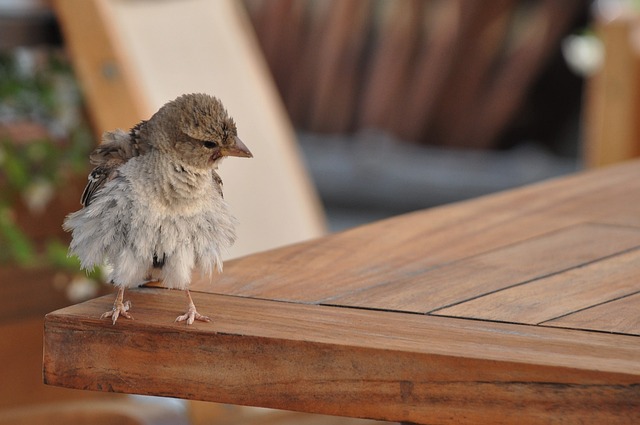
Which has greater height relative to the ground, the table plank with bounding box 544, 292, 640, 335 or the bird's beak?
the bird's beak

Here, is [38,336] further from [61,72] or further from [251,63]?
[251,63]

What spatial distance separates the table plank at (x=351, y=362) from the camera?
775mm

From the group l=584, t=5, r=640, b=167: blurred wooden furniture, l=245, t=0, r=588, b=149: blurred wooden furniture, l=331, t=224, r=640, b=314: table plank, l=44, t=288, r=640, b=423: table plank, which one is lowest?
l=44, t=288, r=640, b=423: table plank

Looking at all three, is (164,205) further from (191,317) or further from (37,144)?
(37,144)

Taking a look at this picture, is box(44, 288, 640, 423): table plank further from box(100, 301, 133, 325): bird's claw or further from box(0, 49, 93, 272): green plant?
box(0, 49, 93, 272): green plant

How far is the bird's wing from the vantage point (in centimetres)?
101

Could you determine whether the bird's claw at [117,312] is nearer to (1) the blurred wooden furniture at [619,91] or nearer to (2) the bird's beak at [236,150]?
(2) the bird's beak at [236,150]

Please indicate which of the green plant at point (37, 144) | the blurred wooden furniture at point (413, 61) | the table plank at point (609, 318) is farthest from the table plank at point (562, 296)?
the blurred wooden furniture at point (413, 61)

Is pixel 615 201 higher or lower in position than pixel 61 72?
lower

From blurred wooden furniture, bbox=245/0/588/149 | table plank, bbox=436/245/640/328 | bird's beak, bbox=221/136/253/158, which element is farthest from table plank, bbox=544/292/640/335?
blurred wooden furniture, bbox=245/0/588/149

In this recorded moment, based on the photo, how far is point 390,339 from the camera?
84cm

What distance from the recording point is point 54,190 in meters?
2.07

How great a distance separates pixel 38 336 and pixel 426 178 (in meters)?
3.31

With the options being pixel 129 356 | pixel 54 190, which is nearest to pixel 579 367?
pixel 129 356
